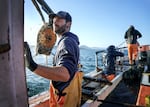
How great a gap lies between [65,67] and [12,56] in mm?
928

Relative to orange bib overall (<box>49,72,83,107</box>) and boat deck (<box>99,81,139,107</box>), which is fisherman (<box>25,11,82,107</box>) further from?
boat deck (<box>99,81,139,107</box>)

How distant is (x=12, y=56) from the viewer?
1.26 metres

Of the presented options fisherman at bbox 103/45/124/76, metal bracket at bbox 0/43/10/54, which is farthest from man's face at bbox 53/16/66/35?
fisherman at bbox 103/45/124/76

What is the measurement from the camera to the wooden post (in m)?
1.21

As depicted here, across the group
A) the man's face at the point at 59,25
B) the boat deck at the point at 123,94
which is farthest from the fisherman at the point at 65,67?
the boat deck at the point at 123,94

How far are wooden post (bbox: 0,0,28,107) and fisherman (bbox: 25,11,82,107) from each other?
72cm

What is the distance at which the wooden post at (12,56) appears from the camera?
3.98 ft

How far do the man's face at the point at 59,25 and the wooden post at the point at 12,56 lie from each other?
4.54ft

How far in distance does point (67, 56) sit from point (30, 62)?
18.5 inches

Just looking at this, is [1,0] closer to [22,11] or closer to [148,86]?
[22,11]

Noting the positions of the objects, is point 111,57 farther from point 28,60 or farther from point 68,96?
point 28,60

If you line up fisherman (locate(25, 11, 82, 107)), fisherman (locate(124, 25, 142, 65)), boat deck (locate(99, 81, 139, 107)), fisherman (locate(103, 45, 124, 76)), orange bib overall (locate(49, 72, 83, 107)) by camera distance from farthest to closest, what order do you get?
fisherman (locate(124, 25, 142, 65)) < fisherman (locate(103, 45, 124, 76)) < boat deck (locate(99, 81, 139, 107)) < orange bib overall (locate(49, 72, 83, 107)) < fisherman (locate(25, 11, 82, 107))

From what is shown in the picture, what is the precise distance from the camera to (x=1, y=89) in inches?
47.1

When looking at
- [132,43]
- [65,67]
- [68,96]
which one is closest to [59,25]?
[65,67]
